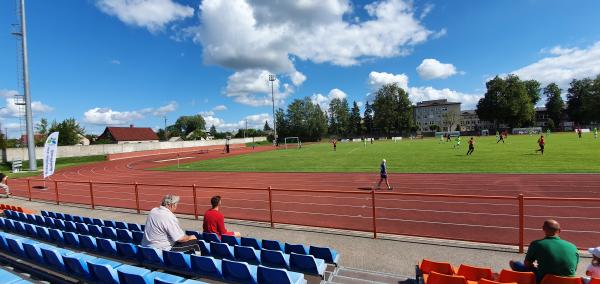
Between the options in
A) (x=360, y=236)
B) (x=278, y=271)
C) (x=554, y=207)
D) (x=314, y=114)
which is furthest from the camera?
(x=314, y=114)

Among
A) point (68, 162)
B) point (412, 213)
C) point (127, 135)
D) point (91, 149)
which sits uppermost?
point (127, 135)

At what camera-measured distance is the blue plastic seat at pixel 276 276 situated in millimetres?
3912

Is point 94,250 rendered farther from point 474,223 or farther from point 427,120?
point 427,120

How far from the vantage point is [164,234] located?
5512 mm

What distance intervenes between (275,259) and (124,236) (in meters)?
3.69

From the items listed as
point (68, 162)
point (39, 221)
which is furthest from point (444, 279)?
point (68, 162)

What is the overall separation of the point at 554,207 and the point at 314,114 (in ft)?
332

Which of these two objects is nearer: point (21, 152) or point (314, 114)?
point (21, 152)

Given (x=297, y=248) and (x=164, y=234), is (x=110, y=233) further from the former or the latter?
(x=297, y=248)

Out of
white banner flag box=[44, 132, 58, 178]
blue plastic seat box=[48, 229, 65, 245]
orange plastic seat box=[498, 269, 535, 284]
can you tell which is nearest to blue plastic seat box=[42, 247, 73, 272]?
blue plastic seat box=[48, 229, 65, 245]

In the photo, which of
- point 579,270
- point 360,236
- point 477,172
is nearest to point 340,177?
point 477,172

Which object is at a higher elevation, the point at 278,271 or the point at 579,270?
the point at 278,271

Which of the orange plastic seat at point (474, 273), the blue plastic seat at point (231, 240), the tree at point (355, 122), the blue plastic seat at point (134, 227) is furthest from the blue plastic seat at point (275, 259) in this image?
the tree at point (355, 122)

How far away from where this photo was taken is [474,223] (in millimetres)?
9586
